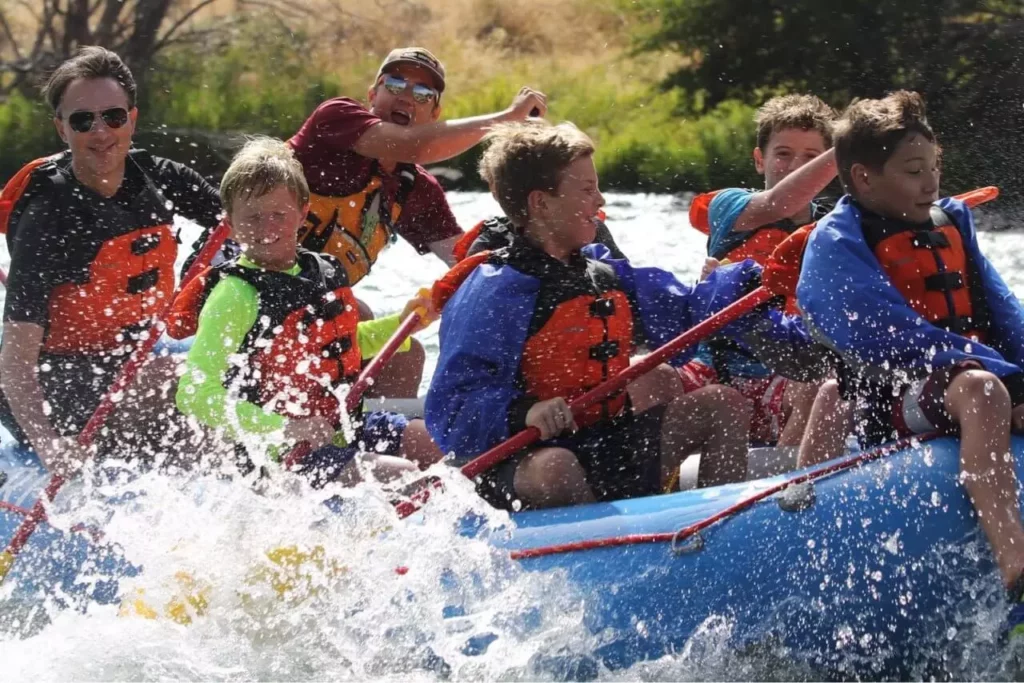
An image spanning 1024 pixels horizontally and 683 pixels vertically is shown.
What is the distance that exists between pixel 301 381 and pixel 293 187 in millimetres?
447

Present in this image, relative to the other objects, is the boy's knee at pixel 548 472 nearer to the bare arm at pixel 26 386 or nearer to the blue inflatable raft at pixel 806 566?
the blue inflatable raft at pixel 806 566

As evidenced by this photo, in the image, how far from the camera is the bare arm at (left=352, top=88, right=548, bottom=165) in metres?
4.29

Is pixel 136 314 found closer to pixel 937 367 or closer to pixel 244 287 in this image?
pixel 244 287

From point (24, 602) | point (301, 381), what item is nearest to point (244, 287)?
point (301, 381)

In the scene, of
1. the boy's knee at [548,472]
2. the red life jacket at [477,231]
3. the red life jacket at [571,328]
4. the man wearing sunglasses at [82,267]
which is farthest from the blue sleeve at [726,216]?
the man wearing sunglasses at [82,267]

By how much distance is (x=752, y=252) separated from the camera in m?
3.95

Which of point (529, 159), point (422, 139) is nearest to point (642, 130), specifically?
point (422, 139)

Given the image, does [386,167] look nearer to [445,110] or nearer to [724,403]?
[724,403]

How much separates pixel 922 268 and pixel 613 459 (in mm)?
746

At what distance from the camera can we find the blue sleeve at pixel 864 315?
2893 millimetres

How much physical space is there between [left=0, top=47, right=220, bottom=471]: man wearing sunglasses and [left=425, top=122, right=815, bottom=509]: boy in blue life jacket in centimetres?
102

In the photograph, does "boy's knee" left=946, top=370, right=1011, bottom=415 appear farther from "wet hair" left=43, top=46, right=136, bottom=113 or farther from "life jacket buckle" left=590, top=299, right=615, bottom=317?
"wet hair" left=43, top=46, right=136, bottom=113

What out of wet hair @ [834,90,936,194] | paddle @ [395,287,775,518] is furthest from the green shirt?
wet hair @ [834,90,936,194]

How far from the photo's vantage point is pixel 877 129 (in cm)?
301
